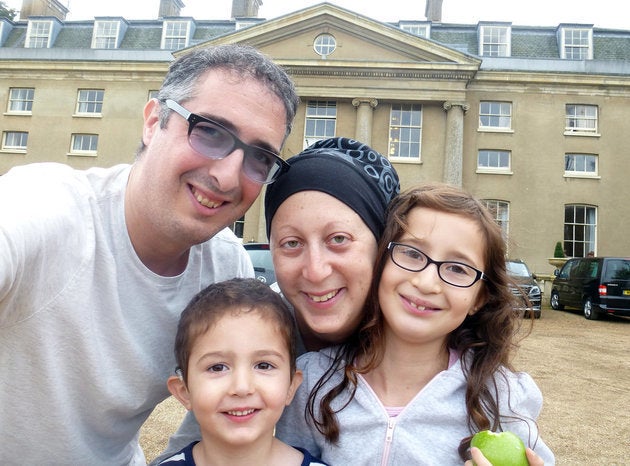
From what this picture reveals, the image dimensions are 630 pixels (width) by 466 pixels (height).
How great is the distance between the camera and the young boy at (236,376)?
5.67ft

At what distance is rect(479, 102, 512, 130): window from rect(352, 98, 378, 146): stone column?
5.35m

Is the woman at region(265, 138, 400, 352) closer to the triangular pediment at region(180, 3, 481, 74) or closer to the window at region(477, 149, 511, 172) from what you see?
the triangular pediment at region(180, 3, 481, 74)

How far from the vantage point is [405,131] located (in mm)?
23938

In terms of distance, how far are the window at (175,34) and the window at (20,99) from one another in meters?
8.00

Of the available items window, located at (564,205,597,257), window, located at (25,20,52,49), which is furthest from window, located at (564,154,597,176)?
window, located at (25,20,52,49)

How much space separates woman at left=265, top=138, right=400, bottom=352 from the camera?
1969 mm

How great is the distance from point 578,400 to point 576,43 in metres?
25.5

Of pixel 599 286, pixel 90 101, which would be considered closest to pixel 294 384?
pixel 599 286

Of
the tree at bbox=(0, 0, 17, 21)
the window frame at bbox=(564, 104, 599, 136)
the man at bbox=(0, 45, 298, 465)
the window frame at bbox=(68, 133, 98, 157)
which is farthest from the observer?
the tree at bbox=(0, 0, 17, 21)

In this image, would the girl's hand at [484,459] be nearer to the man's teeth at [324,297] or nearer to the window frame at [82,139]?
the man's teeth at [324,297]

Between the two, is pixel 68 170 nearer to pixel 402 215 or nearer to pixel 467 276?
pixel 402 215

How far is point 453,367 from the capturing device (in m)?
1.99

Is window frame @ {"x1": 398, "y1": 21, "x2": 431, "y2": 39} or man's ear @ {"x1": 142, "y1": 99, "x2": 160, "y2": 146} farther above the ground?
window frame @ {"x1": 398, "y1": 21, "x2": 431, "y2": 39}

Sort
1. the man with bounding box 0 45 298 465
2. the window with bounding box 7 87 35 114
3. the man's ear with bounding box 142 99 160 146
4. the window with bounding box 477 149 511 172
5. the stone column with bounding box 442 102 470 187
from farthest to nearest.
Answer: the window with bounding box 7 87 35 114, the window with bounding box 477 149 511 172, the stone column with bounding box 442 102 470 187, the man's ear with bounding box 142 99 160 146, the man with bounding box 0 45 298 465
